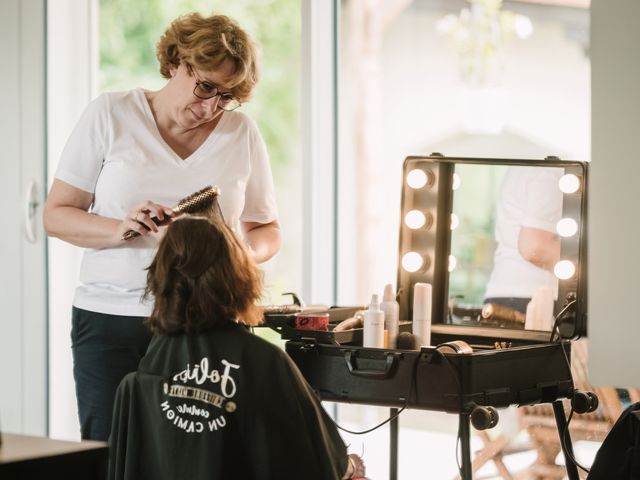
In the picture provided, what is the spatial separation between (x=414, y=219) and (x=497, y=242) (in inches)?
8.3

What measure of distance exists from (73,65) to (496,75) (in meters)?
1.58

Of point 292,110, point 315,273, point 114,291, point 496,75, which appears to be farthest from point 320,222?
point 114,291

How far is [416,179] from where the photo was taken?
2.35 metres

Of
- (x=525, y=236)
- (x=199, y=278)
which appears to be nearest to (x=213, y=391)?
(x=199, y=278)

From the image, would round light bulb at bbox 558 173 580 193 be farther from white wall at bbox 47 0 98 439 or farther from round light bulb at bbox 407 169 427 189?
white wall at bbox 47 0 98 439

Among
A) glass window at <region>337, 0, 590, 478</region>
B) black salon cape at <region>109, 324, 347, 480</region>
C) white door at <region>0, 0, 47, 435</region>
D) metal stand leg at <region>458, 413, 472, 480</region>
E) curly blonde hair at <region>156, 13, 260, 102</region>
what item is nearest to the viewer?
black salon cape at <region>109, 324, 347, 480</region>

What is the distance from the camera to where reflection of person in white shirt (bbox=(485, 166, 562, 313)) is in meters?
2.19

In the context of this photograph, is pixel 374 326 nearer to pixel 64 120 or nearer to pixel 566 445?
pixel 566 445

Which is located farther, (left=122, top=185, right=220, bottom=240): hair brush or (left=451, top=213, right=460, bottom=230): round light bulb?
(left=451, top=213, right=460, bottom=230): round light bulb

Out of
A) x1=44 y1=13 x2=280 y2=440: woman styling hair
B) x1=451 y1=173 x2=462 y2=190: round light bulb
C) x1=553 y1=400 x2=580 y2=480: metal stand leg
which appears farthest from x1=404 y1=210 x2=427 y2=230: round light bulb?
x1=553 y1=400 x2=580 y2=480: metal stand leg

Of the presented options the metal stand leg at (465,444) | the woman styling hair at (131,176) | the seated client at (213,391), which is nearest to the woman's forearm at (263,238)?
the woman styling hair at (131,176)

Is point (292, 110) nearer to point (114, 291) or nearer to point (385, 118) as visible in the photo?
point (385, 118)

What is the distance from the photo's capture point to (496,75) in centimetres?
292

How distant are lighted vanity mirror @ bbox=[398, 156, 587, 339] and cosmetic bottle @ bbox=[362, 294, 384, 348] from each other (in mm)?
265
